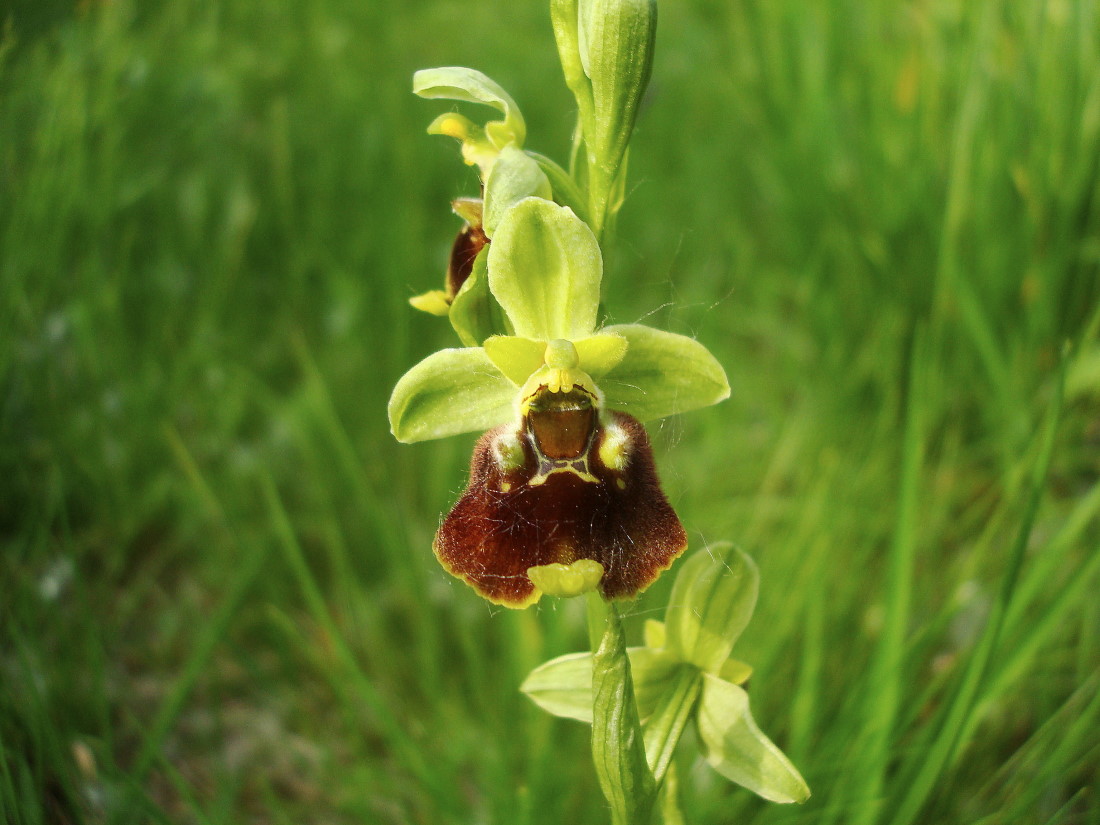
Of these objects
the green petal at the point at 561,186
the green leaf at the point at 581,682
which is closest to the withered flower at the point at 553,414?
the green petal at the point at 561,186

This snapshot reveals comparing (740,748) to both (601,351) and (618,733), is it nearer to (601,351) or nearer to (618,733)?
(618,733)

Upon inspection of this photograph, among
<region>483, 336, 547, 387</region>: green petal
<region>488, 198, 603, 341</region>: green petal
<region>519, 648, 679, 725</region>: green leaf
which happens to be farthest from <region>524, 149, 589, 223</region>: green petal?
<region>519, 648, 679, 725</region>: green leaf

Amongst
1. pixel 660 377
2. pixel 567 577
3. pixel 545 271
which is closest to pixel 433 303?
pixel 545 271

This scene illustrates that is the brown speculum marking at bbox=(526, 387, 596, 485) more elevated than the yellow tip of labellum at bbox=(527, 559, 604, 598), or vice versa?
the brown speculum marking at bbox=(526, 387, 596, 485)

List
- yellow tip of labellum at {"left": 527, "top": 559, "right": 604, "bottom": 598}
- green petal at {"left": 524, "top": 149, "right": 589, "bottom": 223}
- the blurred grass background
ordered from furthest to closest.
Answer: the blurred grass background, green petal at {"left": 524, "top": 149, "right": 589, "bottom": 223}, yellow tip of labellum at {"left": 527, "top": 559, "right": 604, "bottom": 598}

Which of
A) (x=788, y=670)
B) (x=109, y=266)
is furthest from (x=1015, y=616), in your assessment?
(x=109, y=266)

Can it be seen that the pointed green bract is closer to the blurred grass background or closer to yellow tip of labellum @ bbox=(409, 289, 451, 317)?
yellow tip of labellum @ bbox=(409, 289, 451, 317)
